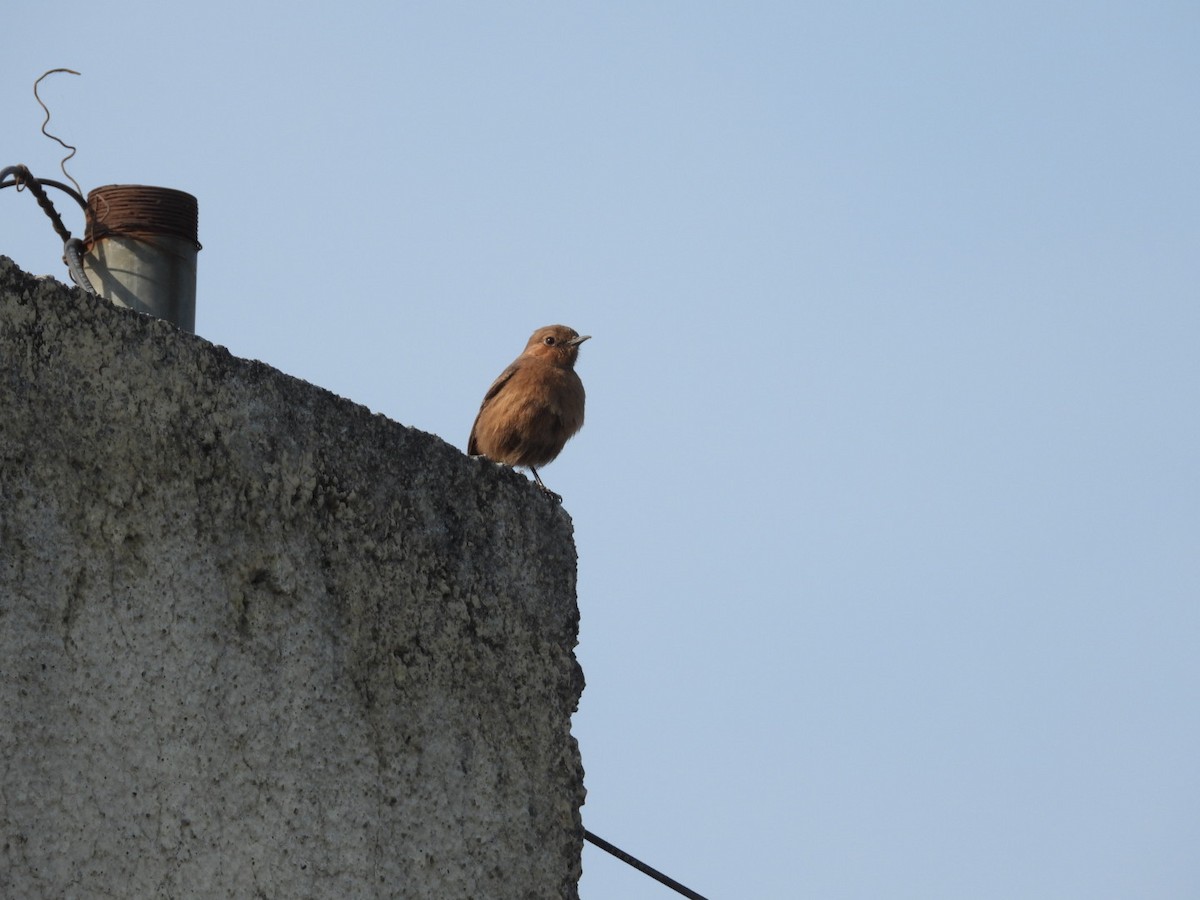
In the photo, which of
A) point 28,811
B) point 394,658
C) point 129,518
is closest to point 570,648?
point 394,658

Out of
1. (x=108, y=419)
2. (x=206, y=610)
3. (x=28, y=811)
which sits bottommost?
(x=28, y=811)

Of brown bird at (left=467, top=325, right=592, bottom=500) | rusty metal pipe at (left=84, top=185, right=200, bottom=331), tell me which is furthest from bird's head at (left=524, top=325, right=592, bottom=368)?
rusty metal pipe at (left=84, top=185, right=200, bottom=331)

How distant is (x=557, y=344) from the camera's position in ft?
24.8

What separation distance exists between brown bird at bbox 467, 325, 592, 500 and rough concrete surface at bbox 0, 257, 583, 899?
305 cm

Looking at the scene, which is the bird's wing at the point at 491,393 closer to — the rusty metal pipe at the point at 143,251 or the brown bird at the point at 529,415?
the brown bird at the point at 529,415

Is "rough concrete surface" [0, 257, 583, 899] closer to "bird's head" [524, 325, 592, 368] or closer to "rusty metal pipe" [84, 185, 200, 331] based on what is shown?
"rusty metal pipe" [84, 185, 200, 331]

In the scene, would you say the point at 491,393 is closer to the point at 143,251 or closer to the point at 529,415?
the point at 529,415

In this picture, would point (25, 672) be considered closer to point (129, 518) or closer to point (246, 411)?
point (129, 518)

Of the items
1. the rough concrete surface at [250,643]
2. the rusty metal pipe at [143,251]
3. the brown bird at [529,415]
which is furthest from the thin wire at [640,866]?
the brown bird at [529,415]

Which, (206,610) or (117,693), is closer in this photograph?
(117,693)

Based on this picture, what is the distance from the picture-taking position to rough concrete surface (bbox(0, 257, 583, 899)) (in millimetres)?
2766

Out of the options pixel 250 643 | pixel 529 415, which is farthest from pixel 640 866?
pixel 529 415

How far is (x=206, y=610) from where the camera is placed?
3006 millimetres

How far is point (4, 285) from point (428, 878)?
4.52 feet
